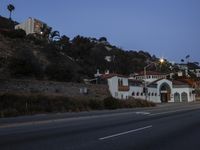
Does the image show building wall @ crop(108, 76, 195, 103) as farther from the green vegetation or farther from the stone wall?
the green vegetation

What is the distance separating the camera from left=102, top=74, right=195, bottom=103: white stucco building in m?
78.4

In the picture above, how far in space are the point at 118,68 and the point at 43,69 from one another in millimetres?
65845

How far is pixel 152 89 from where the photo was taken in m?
105

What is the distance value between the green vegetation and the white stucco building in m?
25.5

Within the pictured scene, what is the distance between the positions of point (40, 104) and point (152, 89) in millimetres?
67735

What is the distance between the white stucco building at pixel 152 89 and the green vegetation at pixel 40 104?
2555 cm

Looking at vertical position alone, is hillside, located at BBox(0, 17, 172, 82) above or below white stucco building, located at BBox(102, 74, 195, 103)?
above

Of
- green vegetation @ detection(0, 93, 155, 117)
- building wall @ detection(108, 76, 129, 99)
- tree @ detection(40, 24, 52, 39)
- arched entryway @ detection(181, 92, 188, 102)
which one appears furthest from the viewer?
tree @ detection(40, 24, 52, 39)

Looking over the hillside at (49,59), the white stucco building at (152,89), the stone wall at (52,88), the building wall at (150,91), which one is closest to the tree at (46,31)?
the hillside at (49,59)

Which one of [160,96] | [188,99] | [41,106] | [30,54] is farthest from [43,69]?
[188,99]

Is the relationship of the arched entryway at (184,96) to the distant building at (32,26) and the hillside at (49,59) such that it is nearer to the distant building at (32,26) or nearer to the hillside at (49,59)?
the hillside at (49,59)

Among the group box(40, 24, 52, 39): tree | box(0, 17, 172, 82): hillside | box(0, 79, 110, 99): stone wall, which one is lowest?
box(0, 79, 110, 99): stone wall

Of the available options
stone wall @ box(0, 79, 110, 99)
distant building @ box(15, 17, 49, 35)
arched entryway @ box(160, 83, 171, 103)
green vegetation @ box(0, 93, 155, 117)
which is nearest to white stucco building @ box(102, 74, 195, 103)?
arched entryway @ box(160, 83, 171, 103)

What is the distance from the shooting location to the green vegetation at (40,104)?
36031 mm
